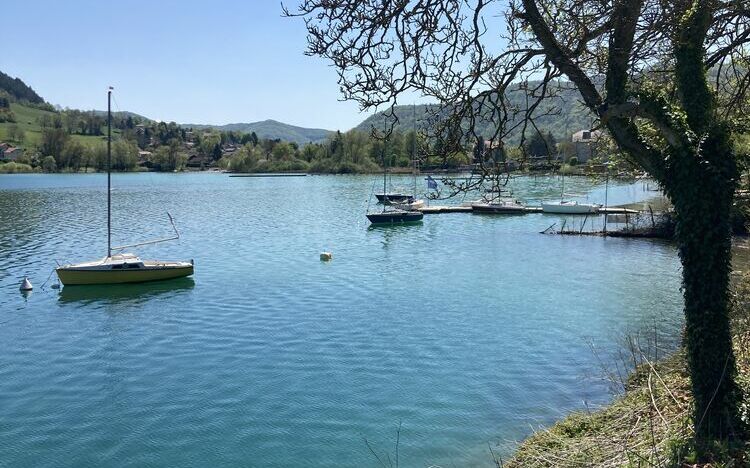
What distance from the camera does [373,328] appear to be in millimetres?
21516

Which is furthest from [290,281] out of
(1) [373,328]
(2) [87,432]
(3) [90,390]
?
(2) [87,432]

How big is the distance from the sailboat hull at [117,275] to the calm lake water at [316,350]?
2.09ft

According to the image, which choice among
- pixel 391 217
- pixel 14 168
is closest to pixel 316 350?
pixel 391 217

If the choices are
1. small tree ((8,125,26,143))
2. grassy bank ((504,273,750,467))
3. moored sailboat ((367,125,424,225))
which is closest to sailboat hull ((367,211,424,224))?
moored sailboat ((367,125,424,225))

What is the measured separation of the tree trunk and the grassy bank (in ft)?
1.01

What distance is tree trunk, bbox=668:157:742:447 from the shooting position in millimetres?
7117

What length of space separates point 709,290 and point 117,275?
27873mm

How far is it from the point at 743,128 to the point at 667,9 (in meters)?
2.25

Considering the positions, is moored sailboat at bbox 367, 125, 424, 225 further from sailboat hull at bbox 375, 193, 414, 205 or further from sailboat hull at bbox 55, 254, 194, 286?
sailboat hull at bbox 55, 254, 194, 286

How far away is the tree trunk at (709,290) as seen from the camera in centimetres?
712

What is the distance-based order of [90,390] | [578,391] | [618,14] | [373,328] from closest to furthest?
[618,14], [578,391], [90,390], [373,328]

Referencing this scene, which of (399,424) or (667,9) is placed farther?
(399,424)

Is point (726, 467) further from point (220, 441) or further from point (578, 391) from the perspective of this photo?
point (220, 441)

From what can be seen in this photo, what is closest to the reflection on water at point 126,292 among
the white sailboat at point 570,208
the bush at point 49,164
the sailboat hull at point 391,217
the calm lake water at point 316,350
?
the calm lake water at point 316,350
